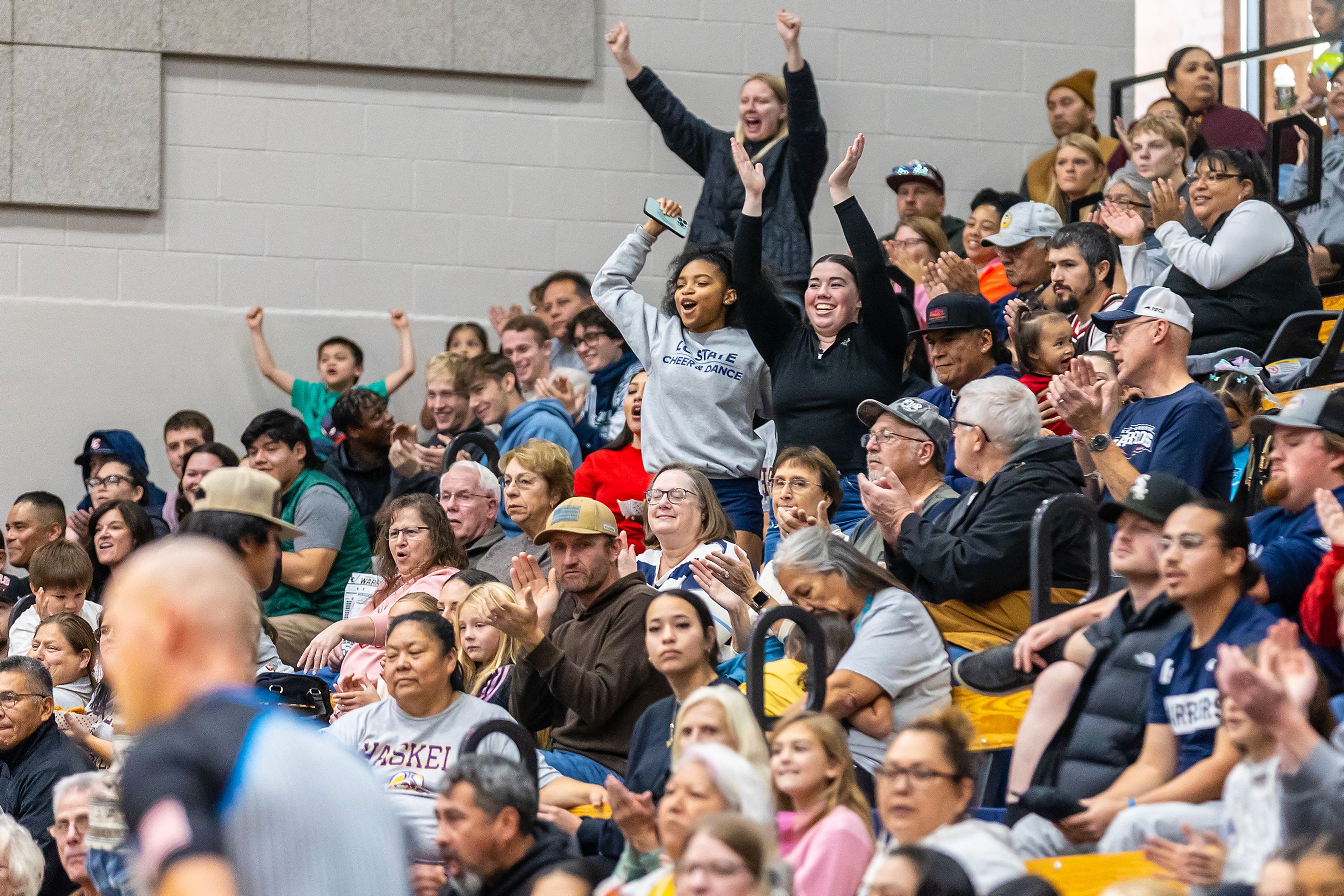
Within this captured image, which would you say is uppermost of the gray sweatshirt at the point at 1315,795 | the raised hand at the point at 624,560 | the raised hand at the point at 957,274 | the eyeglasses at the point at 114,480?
the raised hand at the point at 957,274

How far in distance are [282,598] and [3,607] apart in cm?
105

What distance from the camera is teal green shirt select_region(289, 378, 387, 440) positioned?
8.59 m

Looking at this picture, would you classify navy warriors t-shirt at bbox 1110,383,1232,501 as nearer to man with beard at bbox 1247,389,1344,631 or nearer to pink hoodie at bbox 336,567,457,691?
man with beard at bbox 1247,389,1344,631

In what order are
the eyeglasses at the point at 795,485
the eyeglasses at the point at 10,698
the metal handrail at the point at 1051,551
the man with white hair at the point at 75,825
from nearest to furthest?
1. the metal handrail at the point at 1051,551
2. the man with white hair at the point at 75,825
3. the eyeglasses at the point at 795,485
4. the eyeglasses at the point at 10,698

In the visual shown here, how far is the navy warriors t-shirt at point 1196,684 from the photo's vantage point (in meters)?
3.57

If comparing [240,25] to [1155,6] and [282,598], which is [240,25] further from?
[1155,6]

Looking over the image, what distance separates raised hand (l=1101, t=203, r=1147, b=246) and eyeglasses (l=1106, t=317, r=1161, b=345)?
170 centimetres

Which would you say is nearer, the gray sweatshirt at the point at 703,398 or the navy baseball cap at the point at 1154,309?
the navy baseball cap at the point at 1154,309

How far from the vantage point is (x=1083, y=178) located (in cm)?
804

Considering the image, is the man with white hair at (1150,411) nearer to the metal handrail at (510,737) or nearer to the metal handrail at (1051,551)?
the metal handrail at (1051,551)

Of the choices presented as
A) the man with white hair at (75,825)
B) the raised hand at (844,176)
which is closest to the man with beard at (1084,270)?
the raised hand at (844,176)

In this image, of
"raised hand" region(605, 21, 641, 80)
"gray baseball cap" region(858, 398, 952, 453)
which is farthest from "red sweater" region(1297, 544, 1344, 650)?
"raised hand" region(605, 21, 641, 80)

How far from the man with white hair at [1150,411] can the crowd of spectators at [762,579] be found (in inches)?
0.5

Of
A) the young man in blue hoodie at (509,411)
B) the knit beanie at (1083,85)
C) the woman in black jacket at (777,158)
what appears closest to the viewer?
the young man in blue hoodie at (509,411)
